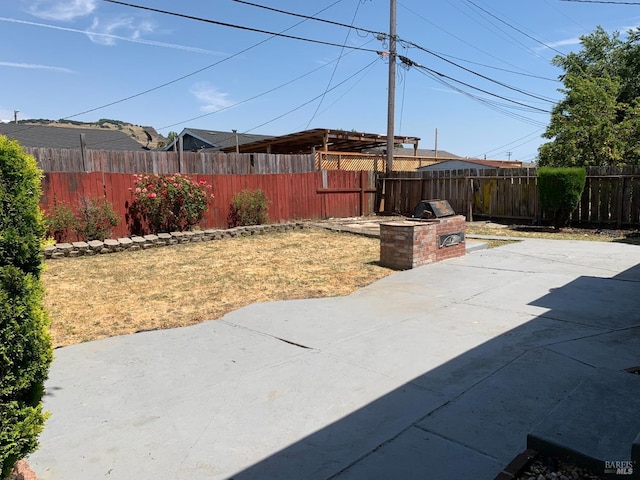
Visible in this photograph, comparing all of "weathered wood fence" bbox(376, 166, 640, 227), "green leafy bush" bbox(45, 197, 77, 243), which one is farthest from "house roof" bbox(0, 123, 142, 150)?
"weathered wood fence" bbox(376, 166, 640, 227)

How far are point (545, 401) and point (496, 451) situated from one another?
0.74 meters

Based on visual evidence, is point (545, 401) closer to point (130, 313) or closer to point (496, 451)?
point (496, 451)

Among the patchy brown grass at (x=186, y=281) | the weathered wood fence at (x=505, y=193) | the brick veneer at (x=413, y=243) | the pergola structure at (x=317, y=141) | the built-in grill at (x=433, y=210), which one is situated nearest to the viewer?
the patchy brown grass at (x=186, y=281)

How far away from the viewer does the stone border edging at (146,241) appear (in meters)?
9.22

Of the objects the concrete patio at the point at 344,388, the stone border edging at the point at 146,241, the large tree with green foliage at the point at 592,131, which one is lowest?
the concrete patio at the point at 344,388

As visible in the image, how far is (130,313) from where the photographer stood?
5359 millimetres

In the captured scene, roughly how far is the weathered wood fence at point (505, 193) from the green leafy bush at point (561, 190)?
0.68m

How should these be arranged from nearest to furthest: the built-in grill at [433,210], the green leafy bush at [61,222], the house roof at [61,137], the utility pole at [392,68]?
1. the built-in grill at [433,210]
2. the green leafy bush at [61,222]
3. the utility pole at [392,68]
4. the house roof at [61,137]

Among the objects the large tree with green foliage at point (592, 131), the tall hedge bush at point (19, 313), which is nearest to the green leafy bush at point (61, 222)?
the tall hedge bush at point (19, 313)

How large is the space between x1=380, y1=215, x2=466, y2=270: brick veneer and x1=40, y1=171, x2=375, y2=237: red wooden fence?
6.19 meters

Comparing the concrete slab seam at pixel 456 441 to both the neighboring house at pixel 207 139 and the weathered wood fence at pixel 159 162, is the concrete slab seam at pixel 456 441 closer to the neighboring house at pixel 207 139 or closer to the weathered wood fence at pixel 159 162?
the weathered wood fence at pixel 159 162

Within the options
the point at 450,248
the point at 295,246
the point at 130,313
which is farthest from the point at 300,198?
the point at 130,313

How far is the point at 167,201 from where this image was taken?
1134 centimetres

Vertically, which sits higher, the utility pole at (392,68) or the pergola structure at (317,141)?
the utility pole at (392,68)
